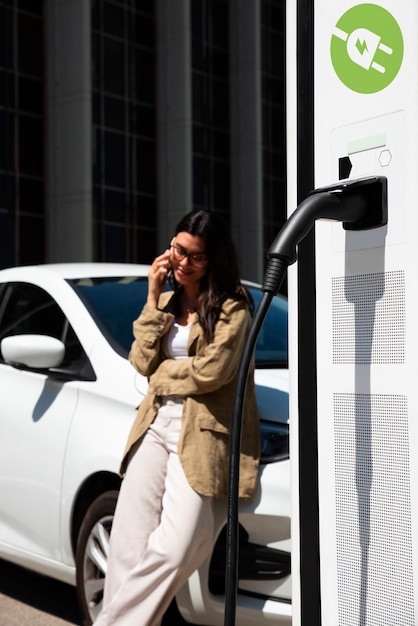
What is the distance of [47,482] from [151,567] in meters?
1.03

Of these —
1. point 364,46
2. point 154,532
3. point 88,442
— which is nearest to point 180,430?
point 154,532

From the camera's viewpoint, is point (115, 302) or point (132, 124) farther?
point (132, 124)

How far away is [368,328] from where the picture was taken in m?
1.81

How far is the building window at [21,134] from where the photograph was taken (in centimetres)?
2686

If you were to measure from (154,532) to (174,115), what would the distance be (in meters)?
27.4

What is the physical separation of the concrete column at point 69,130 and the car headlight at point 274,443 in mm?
23278

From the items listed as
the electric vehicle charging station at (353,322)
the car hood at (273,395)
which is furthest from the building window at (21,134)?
the electric vehicle charging station at (353,322)

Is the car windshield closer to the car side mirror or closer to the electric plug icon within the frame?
the car side mirror

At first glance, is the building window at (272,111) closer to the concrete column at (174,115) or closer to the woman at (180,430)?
the concrete column at (174,115)

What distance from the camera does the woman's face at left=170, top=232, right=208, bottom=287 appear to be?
414cm

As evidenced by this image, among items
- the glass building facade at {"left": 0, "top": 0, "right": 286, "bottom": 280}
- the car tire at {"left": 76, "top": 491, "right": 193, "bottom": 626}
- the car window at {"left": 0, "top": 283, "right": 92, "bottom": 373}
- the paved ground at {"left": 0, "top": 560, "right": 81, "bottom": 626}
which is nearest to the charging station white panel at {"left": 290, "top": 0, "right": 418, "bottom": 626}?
the car tire at {"left": 76, "top": 491, "right": 193, "bottom": 626}

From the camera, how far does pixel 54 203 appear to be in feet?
91.0

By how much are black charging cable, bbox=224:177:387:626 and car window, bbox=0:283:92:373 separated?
9.51ft

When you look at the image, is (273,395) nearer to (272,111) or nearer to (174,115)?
(174,115)
